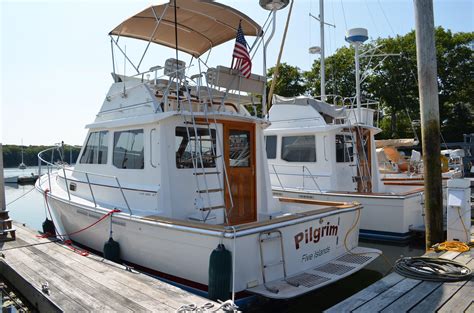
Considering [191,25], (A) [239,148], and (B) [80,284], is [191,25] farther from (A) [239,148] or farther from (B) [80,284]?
(B) [80,284]

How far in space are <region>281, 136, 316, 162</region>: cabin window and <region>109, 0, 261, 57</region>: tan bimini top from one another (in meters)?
3.54

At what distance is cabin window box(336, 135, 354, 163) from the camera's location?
9961 mm

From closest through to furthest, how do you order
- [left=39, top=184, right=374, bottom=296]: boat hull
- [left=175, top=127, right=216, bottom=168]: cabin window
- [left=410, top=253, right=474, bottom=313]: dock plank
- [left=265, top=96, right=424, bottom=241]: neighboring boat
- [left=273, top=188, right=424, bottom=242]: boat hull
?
[left=410, top=253, right=474, bottom=313]: dock plank, [left=39, top=184, right=374, bottom=296]: boat hull, [left=175, top=127, right=216, bottom=168]: cabin window, [left=273, top=188, right=424, bottom=242]: boat hull, [left=265, top=96, right=424, bottom=241]: neighboring boat

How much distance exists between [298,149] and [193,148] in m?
4.85

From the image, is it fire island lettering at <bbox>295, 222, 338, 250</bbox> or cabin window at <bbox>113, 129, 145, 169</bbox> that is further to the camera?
cabin window at <bbox>113, 129, 145, 169</bbox>

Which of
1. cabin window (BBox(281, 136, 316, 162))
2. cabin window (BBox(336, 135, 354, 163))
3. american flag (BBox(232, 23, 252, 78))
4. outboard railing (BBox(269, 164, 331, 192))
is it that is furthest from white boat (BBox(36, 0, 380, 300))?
cabin window (BBox(336, 135, 354, 163))

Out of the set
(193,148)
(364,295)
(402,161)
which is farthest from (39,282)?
(402,161)

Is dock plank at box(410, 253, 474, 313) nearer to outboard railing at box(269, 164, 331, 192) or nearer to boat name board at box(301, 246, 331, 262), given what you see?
boat name board at box(301, 246, 331, 262)

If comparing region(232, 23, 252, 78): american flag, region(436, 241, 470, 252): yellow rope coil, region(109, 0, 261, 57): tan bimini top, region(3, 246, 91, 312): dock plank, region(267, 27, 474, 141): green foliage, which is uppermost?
region(267, 27, 474, 141): green foliage

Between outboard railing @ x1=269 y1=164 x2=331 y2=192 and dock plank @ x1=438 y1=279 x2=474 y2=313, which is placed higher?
outboard railing @ x1=269 y1=164 x2=331 y2=192

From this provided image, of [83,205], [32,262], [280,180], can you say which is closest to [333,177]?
[280,180]

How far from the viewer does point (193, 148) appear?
6.09 meters

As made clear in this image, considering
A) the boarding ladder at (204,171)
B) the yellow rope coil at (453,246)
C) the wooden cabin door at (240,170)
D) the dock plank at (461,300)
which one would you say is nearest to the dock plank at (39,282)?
the boarding ladder at (204,171)

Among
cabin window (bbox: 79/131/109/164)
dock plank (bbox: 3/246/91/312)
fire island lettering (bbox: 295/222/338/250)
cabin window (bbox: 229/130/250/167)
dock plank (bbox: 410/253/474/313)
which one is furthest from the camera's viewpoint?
cabin window (bbox: 79/131/109/164)
